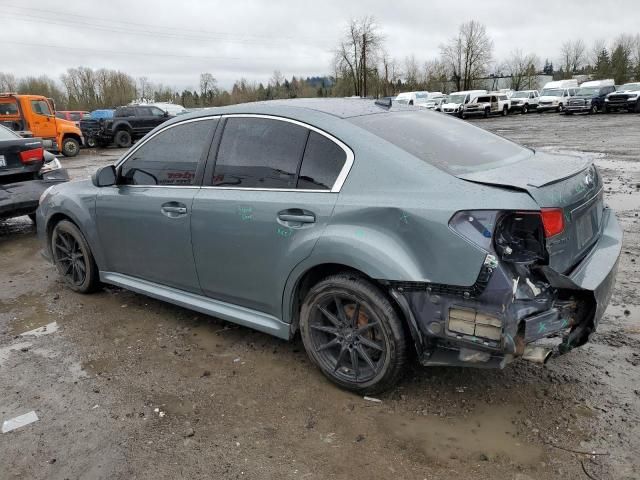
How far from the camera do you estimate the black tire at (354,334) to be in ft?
9.52

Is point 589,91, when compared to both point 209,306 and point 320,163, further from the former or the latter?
point 209,306

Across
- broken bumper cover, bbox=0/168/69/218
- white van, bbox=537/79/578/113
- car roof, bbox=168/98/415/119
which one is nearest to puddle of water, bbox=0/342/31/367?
car roof, bbox=168/98/415/119

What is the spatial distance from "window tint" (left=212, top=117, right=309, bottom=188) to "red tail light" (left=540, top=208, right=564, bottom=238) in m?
1.45

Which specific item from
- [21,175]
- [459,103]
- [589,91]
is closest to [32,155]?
[21,175]

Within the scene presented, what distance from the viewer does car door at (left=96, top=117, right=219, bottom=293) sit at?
3777 mm

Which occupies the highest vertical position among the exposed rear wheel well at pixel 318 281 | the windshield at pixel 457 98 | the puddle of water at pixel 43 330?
the exposed rear wheel well at pixel 318 281

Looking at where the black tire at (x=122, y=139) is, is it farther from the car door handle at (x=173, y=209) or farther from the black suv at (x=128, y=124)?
the car door handle at (x=173, y=209)

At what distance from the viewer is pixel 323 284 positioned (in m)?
3.09

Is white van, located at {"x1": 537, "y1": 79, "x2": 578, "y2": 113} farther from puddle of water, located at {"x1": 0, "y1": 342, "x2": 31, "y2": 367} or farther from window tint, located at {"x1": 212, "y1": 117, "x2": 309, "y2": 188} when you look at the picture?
puddle of water, located at {"x1": 0, "y1": 342, "x2": 31, "y2": 367}

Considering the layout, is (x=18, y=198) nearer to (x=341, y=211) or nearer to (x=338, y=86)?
(x=341, y=211)

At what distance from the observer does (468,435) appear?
277 centimetres

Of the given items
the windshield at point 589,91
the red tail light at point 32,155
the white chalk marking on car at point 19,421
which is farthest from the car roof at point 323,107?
the windshield at point 589,91

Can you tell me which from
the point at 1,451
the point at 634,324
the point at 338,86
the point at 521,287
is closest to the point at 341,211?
the point at 521,287

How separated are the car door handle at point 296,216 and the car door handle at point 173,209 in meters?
0.90
